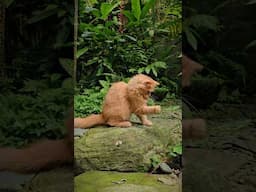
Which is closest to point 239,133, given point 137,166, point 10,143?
point 137,166

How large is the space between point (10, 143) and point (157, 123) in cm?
62

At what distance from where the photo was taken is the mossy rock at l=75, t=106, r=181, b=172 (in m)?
1.84

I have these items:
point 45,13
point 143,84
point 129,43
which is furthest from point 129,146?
point 45,13

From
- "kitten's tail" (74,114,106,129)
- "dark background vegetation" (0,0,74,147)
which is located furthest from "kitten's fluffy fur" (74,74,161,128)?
"dark background vegetation" (0,0,74,147)

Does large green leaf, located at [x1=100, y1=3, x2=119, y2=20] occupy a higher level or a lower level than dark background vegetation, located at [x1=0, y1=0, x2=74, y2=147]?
higher

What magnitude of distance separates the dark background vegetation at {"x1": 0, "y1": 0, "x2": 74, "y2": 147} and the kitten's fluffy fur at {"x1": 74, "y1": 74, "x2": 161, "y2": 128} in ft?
0.44

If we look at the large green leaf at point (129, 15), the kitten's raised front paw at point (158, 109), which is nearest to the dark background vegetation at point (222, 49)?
the kitten's raised front paw at point (158, 109)

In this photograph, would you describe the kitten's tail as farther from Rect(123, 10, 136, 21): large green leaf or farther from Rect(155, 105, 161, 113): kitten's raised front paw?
Rect(123, 10, 136, 21): large green leaf

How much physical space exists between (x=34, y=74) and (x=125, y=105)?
1.34ft

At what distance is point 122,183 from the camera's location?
1826 millimetres

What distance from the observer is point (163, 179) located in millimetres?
1826

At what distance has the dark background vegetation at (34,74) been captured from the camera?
187 centimetres

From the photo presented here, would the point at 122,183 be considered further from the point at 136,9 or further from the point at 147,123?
the point at 136,9

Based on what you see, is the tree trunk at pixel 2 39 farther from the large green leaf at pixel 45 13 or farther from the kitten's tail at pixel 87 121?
the kitten's tail at pixel 87 121
